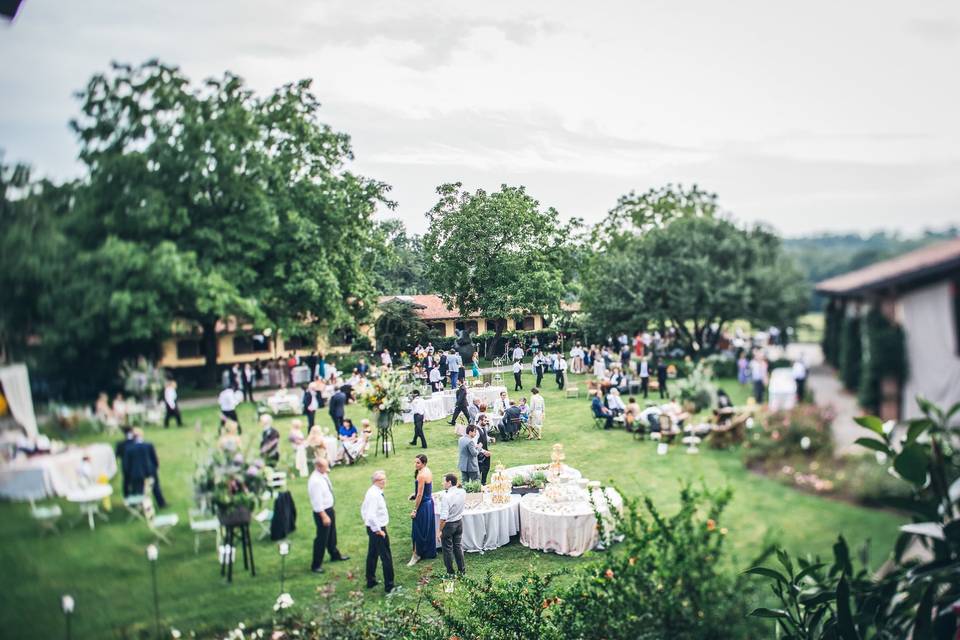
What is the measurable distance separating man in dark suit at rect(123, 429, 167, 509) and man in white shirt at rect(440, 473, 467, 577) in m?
1.76

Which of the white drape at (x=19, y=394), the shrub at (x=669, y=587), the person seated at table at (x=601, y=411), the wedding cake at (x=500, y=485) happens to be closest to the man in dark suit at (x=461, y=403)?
the wedding cake at (x=500, y=485)

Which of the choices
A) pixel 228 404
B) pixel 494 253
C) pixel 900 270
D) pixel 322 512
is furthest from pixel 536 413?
pixel 900 270

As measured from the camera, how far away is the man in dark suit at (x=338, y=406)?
13.9 ft

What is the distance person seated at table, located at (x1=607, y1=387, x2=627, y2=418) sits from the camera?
14.4 ft

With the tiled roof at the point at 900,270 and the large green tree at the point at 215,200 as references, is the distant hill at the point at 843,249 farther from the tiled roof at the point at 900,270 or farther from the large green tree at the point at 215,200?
the large green tree at the point at 215,200

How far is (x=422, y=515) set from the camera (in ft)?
14.0

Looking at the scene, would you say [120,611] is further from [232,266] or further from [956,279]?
[956,279]

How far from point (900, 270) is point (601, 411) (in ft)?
6.55

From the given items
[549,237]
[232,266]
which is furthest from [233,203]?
[549,237]

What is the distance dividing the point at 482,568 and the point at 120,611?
2.26m

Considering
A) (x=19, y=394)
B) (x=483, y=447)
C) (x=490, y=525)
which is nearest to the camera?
(x=19, y=394)

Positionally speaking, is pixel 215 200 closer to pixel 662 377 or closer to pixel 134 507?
pixel 134 507

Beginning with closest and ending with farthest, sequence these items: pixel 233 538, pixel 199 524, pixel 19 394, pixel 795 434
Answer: pixel 19 394
pixel 199 524
pixel 233 538
pixel 795 434

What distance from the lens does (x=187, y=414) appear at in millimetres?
3680
